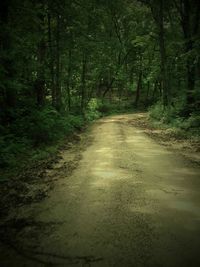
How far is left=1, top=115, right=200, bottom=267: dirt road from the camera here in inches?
191

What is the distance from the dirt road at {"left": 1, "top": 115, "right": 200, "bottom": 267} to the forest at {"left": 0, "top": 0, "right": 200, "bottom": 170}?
3529 mm

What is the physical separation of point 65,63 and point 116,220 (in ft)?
Answer: 64.8

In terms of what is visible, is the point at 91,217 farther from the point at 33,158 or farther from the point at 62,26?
the point at 62,26

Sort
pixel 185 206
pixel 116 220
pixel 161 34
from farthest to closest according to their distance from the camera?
pixel 161 34, pixel 185 206, pixel 116 220

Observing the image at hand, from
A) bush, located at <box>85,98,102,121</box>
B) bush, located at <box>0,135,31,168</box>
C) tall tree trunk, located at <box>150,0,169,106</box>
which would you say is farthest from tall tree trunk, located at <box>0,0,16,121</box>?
tall tree trunk, located at <box>150,0,169,106</box>

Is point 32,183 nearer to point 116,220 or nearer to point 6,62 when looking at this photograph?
point 116,220

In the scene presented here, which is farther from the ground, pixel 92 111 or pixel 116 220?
pixel 92 111

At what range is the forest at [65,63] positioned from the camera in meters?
12.9

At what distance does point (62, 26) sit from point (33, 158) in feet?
40.2

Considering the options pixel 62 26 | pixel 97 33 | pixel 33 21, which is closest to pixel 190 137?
pixel 33 21

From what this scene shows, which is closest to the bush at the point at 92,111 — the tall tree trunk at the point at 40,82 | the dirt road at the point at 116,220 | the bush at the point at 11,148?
the tall tree trunk at the point at 40,82

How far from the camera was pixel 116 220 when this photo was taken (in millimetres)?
6070

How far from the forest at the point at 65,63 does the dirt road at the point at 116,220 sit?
3.53 m

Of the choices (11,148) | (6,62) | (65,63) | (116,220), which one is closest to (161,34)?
(65,63)
